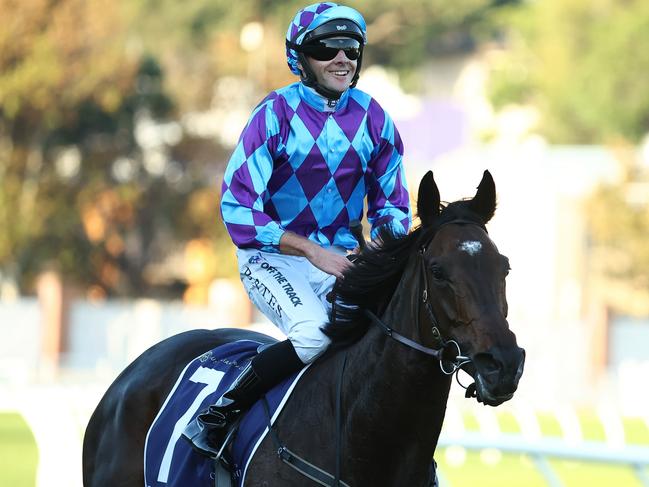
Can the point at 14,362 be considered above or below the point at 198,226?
below

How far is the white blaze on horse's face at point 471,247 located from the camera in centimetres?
395

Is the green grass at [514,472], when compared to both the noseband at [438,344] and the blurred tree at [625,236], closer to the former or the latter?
the noseband at [438,344]

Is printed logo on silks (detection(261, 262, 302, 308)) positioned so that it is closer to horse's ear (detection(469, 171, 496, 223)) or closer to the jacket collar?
the jacket collar

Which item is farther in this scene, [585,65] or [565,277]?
[585,65]

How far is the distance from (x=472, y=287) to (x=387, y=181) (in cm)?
116

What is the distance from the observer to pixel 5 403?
7.82 metres

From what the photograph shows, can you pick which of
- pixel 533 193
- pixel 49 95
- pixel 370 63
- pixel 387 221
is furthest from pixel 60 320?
pixel 370 63

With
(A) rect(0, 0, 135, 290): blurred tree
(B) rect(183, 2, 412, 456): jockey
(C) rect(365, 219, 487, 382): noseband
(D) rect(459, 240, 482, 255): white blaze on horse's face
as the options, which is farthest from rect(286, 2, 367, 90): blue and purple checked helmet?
(A) rect(0, 0, 135, 290): blurred tree

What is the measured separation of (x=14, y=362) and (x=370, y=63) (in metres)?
29.0

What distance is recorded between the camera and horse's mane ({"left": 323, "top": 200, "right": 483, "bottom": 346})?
4.20 m

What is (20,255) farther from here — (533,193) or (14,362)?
(533,193)

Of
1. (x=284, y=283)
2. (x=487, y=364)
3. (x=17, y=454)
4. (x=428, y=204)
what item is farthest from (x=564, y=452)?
(x=17, y=454)

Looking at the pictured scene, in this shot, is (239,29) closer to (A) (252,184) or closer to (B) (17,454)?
(B) (17,454)

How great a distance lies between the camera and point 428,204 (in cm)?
420
